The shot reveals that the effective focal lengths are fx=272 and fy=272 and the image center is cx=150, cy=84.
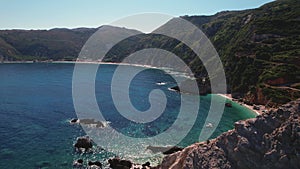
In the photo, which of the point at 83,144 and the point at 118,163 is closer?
the point at 118,163

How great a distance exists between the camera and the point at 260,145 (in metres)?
21.2

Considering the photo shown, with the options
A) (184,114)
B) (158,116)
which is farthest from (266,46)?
(158,116)

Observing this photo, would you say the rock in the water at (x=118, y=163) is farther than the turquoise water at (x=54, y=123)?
No

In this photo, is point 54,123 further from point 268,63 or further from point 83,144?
point 268,63

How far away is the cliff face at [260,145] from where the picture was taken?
65.3ft

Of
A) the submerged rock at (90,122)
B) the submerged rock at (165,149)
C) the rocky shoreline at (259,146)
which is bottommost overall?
the submerged rock at (90,122)

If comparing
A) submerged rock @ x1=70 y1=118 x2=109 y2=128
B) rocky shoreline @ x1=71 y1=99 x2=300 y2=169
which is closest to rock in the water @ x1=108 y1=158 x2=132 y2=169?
rocky shoreline @ x1=71 y1=99 x2=300 y2=169

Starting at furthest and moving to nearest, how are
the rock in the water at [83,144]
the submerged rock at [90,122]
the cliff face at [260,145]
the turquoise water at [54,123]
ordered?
the submerged rock at [90,122] → the rock in the water at [83,144] → the turquoise water at [54,123] → the cliff face at [260,145]

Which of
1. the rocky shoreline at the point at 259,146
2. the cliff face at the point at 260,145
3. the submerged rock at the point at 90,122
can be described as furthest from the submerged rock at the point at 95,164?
the submerged rock at the point at 90,122

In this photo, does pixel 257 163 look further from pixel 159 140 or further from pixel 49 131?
pixel 49 131

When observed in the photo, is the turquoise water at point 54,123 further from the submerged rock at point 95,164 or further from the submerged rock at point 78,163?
the submerged rock at point 95,164

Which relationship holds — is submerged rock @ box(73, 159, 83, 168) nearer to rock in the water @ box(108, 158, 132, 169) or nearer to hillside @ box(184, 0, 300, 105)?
rock in the water @ box(108, 158, 132, 169)

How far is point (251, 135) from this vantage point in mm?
21984

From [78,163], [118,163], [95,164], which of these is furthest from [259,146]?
[78,163]
